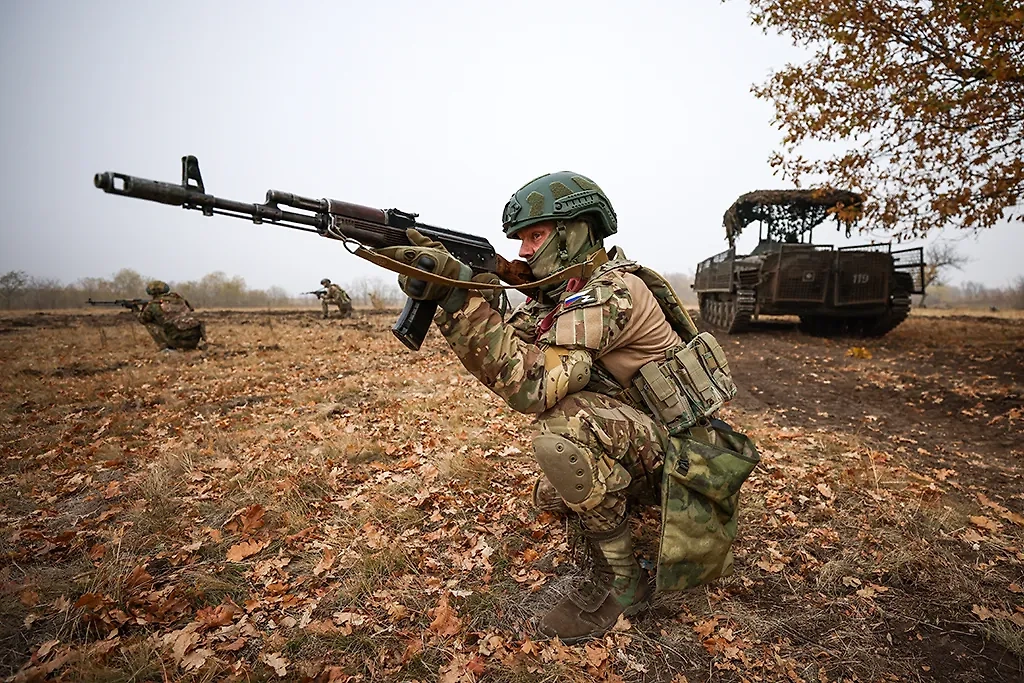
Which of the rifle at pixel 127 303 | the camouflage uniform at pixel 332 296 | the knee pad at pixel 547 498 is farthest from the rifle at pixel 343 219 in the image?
the camouflage uniform at pixel 332 296

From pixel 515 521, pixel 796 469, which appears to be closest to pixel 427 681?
pixel 515 521

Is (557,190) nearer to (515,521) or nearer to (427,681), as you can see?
(515,521)

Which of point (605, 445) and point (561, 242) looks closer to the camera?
point (605, 445)

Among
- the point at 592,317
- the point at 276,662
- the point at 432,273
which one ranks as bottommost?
the point at 276,662

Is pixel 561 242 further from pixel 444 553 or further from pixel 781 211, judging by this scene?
pixel 781 211

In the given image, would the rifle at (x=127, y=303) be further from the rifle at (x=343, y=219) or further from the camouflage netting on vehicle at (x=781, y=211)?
the camouflage netting on vehicle at (x=781, y=211)

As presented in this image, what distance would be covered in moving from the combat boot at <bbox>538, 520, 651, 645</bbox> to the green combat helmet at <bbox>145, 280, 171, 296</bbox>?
42.0 feet

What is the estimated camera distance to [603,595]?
2.47 metres

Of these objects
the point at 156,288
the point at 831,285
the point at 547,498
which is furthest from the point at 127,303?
the point at 831,285

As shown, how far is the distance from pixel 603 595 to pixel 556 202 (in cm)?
208

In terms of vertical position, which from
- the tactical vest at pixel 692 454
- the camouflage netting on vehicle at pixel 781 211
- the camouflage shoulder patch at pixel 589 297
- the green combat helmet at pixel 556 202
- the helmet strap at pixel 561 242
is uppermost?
the camouflage netting on vehicle at pixel 781 211

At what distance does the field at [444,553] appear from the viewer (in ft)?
7.36

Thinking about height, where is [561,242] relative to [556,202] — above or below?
below

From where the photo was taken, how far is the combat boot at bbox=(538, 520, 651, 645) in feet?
7.82
